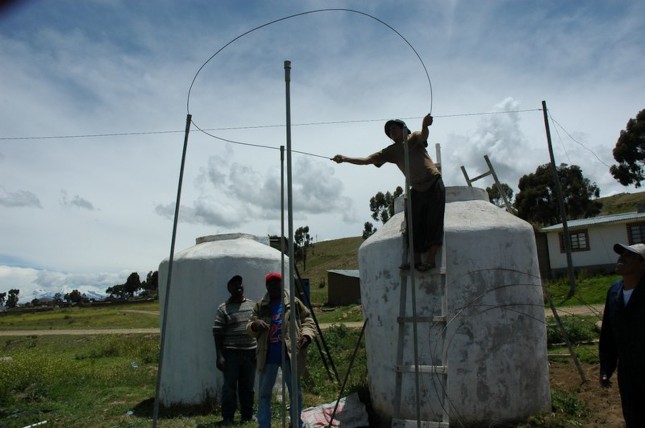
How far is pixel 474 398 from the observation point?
5.76 meters

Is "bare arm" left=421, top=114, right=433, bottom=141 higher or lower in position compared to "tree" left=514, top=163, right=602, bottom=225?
lower

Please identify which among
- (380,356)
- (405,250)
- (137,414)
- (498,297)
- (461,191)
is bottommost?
(137,414)

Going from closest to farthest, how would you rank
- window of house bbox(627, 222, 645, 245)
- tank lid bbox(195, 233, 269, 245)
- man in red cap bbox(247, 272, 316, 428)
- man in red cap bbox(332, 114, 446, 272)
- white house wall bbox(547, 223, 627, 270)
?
1. man in red cap bbox(247, 272, 316, 428)
2. man in red cap bbox(332, 114, 446, 272)
3. tank lid bbox(195, 233, 269, 245)
4. window of house bbox(627, 222, 645, 245)
5. white house wall bbox(547, 223, 627, 270)

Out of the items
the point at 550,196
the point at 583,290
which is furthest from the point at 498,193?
the point at 583,290

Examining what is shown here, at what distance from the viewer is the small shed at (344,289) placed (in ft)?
95.8

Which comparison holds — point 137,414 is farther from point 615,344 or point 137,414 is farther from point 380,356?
point 615,344

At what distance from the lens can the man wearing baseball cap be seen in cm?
381

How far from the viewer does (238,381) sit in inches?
270

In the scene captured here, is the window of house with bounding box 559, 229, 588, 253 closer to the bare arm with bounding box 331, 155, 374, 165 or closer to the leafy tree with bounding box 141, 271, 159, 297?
the bare arm with bounding box 331, 155, 374, 165

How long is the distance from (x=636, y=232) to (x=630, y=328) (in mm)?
25155

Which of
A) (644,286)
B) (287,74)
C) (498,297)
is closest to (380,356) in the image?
(498,297)

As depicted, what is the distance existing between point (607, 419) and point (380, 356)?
255cm

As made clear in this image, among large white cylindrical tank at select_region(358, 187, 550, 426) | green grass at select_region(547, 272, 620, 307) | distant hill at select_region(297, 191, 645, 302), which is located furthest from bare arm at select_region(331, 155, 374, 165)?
distant hill at select_region(297, 191, 645, 302)

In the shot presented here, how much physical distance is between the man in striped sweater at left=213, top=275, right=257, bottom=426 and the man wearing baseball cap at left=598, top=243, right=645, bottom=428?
13.5 feet
